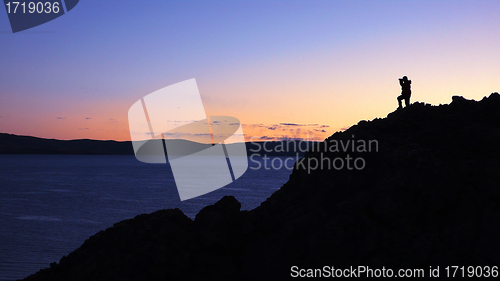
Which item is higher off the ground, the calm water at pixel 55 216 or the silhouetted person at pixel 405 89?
the silhouetted person at pixel 405 89

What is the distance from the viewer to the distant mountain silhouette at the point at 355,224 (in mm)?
10656

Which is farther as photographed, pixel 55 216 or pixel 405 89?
pixel 55 216

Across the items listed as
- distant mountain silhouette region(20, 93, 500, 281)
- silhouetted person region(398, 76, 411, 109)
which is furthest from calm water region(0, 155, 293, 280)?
silhouetted person region(398, 76, 411, 109)

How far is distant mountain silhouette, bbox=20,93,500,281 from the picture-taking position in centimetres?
1066

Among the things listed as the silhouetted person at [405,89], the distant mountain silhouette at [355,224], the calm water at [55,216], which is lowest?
the calm water at [55,216]

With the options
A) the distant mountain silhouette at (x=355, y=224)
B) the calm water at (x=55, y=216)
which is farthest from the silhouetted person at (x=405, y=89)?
the calm water at (x=55, y=216)

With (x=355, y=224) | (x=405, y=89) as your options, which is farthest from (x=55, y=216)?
(x=355, y=224)

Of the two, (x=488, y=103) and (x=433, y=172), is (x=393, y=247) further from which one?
(x=488, y=103)

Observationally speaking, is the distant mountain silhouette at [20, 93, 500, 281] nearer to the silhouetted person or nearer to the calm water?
the silhouetted person

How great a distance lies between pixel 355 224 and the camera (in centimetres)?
1117

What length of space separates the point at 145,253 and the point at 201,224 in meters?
2.18

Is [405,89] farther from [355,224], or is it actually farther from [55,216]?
[55,216]

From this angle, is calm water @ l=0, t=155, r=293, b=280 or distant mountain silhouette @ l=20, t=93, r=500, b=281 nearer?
distant mountain silhouette @ l=20, t=93, r=500, b=281

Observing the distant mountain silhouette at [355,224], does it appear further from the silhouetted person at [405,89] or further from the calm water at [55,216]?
the calm water at [55,216]
